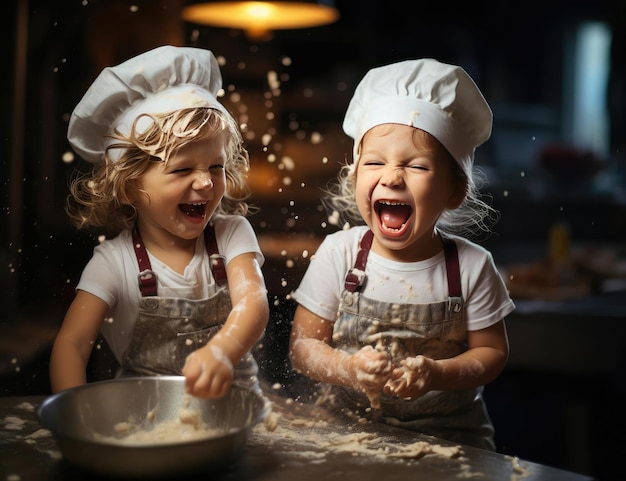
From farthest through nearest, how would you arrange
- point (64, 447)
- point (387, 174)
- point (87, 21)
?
point (87, 21) < point (387, 174) < point (64, 447)

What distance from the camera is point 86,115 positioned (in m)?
0.83

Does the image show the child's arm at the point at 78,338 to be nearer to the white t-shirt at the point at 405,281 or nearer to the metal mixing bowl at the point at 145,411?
the metal mixing bowl at the point at 145,411

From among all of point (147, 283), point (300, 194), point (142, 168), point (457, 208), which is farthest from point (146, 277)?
point (457, 208)

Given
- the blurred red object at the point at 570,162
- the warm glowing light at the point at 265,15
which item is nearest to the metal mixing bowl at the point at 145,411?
the warm glowing light at the point at 265,15

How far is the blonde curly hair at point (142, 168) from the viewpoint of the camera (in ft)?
2.62

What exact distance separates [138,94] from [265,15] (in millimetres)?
377

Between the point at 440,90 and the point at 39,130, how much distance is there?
448 millimetres

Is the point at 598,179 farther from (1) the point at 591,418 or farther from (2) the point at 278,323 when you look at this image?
(2) the point at 278,323

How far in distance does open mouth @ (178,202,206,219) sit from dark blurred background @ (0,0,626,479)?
102mm

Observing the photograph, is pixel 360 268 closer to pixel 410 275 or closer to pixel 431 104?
pixel 410 275

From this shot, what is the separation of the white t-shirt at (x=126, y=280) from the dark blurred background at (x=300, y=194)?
0.02 m

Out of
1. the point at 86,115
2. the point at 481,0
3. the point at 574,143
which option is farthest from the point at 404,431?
the point at 574,143

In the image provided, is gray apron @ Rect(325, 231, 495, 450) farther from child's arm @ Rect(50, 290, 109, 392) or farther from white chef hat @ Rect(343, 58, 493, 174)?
child's arm @ Rect(50, 290, 109, 392)

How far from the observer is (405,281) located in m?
0.84
